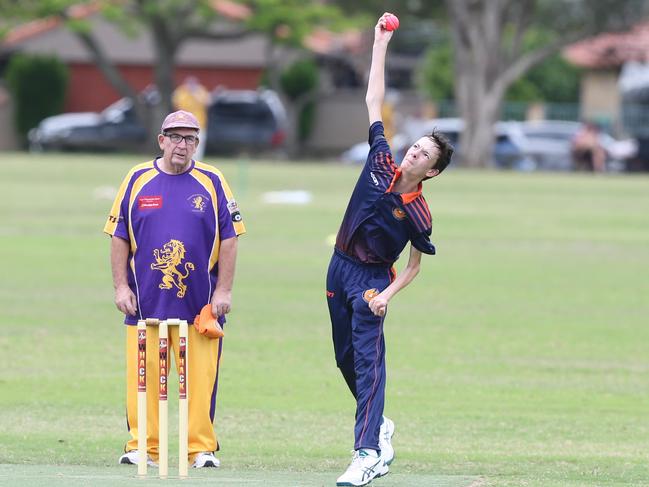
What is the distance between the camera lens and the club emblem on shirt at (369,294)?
8.22 meters

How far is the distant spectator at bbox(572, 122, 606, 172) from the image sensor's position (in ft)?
166

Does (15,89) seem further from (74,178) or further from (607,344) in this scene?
(607,344)

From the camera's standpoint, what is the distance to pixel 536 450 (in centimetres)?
1011

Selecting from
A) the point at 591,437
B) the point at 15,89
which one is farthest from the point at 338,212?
the point at 15,89

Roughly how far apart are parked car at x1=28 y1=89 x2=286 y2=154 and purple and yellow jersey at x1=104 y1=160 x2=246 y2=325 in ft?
143

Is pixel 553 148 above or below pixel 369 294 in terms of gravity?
above

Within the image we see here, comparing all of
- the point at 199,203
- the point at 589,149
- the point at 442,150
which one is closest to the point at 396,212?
the point at 442,150

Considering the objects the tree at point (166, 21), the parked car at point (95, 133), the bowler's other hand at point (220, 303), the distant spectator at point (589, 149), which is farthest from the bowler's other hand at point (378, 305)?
the parked car at point (95, 133)

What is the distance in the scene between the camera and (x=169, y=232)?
336 inches

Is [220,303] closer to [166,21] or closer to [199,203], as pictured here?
[199,203]

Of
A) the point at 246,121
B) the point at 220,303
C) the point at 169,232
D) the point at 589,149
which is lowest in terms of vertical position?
the point at 220,303

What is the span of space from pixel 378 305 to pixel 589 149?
4349 centimetres

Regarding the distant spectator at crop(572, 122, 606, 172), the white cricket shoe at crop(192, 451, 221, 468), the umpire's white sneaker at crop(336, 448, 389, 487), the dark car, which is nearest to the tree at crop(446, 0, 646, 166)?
the distant spectator at crop(572, 122, 606, 172)

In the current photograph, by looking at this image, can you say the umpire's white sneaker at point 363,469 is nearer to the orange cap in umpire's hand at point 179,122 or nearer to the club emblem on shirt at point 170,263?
the club emblem on shirt at point 170,263
